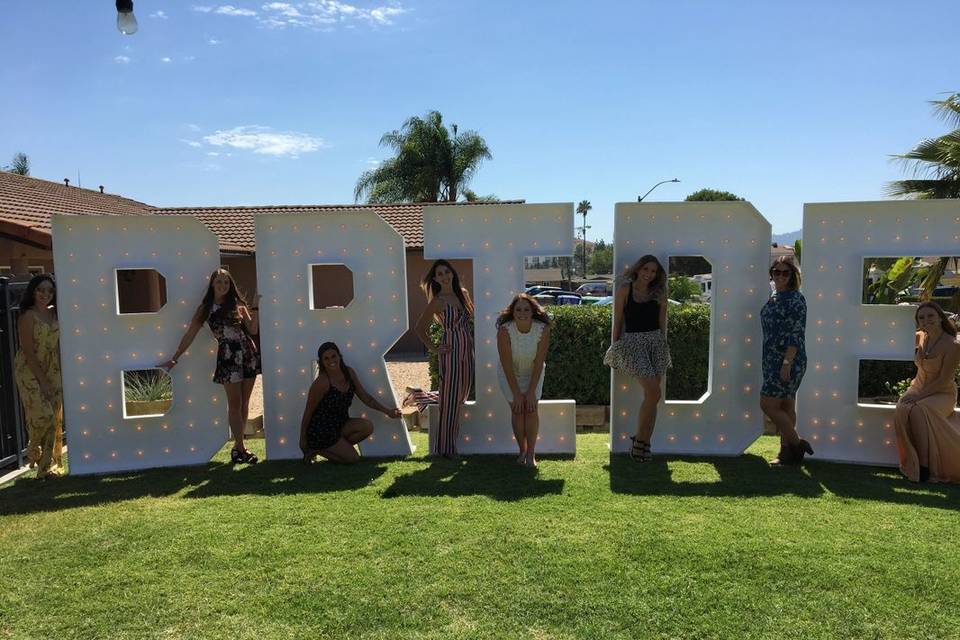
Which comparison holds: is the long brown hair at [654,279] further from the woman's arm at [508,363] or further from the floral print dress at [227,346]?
the floral print dress at [227,346]

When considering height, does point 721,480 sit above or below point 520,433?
below

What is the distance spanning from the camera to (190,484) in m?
5.21

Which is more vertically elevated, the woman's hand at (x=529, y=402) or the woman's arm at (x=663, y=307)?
the woman's arm at (x=663, y=307)

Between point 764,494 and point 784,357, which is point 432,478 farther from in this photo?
point 784,357

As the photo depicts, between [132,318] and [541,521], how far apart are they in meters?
4.00

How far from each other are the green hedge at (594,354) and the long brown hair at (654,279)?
3.31 m

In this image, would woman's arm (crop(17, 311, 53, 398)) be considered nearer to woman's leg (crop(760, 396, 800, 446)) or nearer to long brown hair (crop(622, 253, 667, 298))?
long brown hair (crop(622, 253, 667, 298))

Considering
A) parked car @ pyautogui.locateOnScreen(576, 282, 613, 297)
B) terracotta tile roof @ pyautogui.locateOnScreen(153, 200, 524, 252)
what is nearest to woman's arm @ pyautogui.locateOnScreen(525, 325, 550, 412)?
terracotta tile roof @ pyautogui.locateOnScreen(153, 200, 524, 252)

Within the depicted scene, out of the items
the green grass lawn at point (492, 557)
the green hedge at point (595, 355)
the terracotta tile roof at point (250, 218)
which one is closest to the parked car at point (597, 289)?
the terracotta tile roof at point (250, 218)

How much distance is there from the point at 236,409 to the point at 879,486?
5212 mm

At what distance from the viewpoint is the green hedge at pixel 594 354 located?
8.96 m

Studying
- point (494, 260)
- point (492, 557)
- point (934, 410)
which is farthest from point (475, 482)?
point (934, 410)

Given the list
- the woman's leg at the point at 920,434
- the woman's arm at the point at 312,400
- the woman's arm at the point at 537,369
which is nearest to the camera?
the woman's leg at the point at 920,434

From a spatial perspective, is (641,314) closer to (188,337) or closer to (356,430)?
(356,430)
